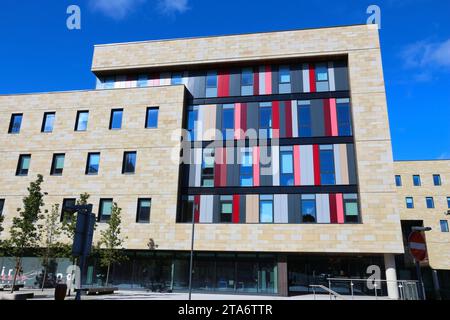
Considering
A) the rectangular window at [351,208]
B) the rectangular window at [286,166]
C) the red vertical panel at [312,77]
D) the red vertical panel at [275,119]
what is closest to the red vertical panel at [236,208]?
the rectangular window at [286,166]

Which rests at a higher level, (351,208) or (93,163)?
(93,163)

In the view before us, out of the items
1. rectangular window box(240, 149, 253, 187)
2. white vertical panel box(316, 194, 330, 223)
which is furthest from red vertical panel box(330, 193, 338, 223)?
rectangular window box(240, 149, 253, 187)

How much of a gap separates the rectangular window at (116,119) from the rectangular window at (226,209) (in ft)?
36.5

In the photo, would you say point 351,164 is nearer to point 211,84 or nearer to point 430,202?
point 211,84

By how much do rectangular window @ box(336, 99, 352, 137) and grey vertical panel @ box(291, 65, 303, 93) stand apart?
132 inches

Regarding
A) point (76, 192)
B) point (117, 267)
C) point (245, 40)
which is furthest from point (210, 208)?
point (245, 40)

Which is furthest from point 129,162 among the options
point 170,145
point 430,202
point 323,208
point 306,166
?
point 430,202

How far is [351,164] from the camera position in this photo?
2805cm

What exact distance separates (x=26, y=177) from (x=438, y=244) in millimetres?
48686

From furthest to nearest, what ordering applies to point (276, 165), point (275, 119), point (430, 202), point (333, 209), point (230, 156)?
point (430, 202), point (275, 119), point (230, 156), point (276, 165), point (333, 209)

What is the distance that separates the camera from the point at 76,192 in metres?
30.1

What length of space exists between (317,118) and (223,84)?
8704 millimetres

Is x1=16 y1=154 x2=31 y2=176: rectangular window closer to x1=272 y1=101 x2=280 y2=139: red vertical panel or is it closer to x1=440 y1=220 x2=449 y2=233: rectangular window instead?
x1=272 y1=101 x2=280 y2=139: red vertical panel

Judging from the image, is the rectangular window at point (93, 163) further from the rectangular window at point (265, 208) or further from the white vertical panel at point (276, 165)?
the white vertical panel at point (276, 165)
